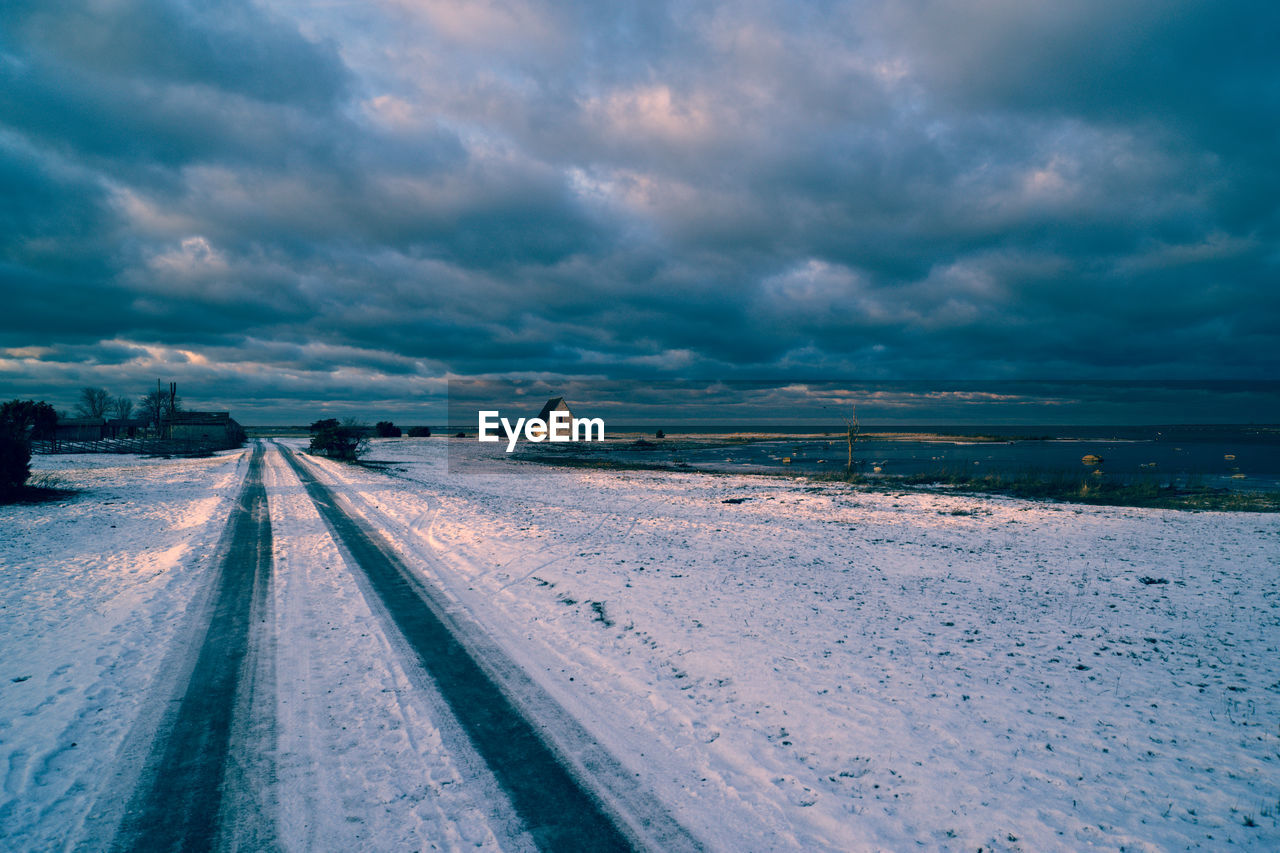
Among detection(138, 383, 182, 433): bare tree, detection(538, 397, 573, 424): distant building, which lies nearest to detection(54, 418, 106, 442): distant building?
detection(138, 383, 182, 433): bare tree

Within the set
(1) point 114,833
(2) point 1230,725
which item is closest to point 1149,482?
(2) point 1230,725

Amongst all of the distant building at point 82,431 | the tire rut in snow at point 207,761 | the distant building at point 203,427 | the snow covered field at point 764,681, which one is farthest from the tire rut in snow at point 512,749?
the distant building at point 82,431

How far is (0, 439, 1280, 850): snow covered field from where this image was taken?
498 cm

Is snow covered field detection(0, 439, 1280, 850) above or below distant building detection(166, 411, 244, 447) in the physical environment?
below

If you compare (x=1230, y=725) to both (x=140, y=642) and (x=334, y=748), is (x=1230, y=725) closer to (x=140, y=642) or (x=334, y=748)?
(x=334, y=748)

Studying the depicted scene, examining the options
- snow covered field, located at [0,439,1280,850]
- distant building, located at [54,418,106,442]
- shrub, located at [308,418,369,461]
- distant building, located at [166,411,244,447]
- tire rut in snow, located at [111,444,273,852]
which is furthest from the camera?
distant building, located at [166,411,244,447]

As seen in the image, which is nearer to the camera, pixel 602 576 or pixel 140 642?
pixel 140 642

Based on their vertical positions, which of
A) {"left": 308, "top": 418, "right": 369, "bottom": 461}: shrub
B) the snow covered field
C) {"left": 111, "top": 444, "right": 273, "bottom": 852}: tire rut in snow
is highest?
{"left": 308, "top": 418, "right": 369, "bottom": 461}: shrub

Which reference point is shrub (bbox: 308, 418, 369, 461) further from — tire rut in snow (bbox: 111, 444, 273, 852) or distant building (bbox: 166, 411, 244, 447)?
tire rut in snow (bbox: 111, 444, 273, 852)

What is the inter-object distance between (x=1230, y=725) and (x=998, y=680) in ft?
7.73

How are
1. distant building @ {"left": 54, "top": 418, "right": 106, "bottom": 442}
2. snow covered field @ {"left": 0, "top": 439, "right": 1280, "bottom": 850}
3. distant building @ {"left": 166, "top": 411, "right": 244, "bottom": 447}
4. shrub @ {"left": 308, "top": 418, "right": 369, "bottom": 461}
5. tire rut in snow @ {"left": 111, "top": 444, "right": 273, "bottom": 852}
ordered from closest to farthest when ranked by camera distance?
tire rut in snow @ {"left": 111, "top": 444, "right": 273, "bottom": 852} < snow covered field @ {"left": 0, "top": 439, "right": 1280, "bottom": 850} < shrub @ {"left": 308, "top": 418, "right": 369, "bottom": 461} < distant building @ {"left": 54, "top": 418, "right": 106, "bottom": 442} < distant building @ {"left": 166, "top": 411, "right": 244, "bottom": 447}

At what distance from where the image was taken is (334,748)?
591cm

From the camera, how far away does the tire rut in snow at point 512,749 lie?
466 centimetres

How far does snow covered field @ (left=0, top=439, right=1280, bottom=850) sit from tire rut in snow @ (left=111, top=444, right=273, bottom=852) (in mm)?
366
